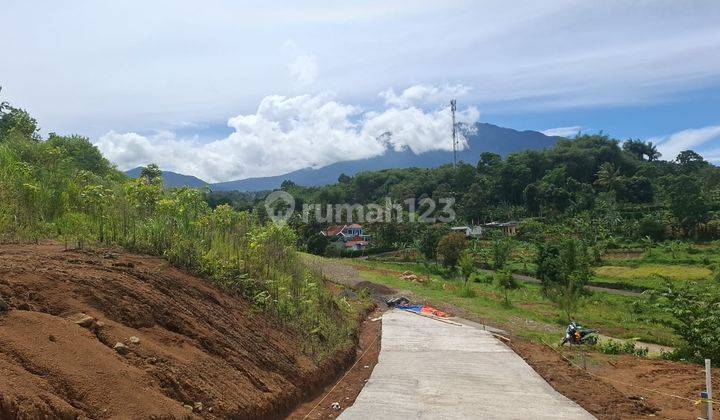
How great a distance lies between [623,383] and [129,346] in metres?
7.87

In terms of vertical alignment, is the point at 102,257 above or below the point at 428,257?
above

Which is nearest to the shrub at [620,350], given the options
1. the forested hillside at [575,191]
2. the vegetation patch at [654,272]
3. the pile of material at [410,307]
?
the pile of material at [410,307]

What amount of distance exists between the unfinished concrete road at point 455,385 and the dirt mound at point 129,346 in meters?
1.05

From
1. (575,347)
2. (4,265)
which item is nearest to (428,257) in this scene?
(575,347)

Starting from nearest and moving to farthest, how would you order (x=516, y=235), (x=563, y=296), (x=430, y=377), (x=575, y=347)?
(x=430, y=377) → (x=575, y=347) → (x=563, y=296) → (x=516, y=235)

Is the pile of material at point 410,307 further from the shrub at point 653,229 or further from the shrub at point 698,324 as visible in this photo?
the shrub at point 653,229

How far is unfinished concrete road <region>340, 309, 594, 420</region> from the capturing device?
633 cm

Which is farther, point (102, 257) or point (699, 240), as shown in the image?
point (699, 240)

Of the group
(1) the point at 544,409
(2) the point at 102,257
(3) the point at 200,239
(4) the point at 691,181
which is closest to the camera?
(2) the point at 102,257

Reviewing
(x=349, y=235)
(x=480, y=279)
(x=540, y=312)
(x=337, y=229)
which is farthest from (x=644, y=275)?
(x=337, y=229)

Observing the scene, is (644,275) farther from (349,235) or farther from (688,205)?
(349,235)

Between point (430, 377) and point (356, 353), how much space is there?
2017 millimetres

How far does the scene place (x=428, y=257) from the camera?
134 ft

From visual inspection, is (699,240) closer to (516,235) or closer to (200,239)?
(516,235)
